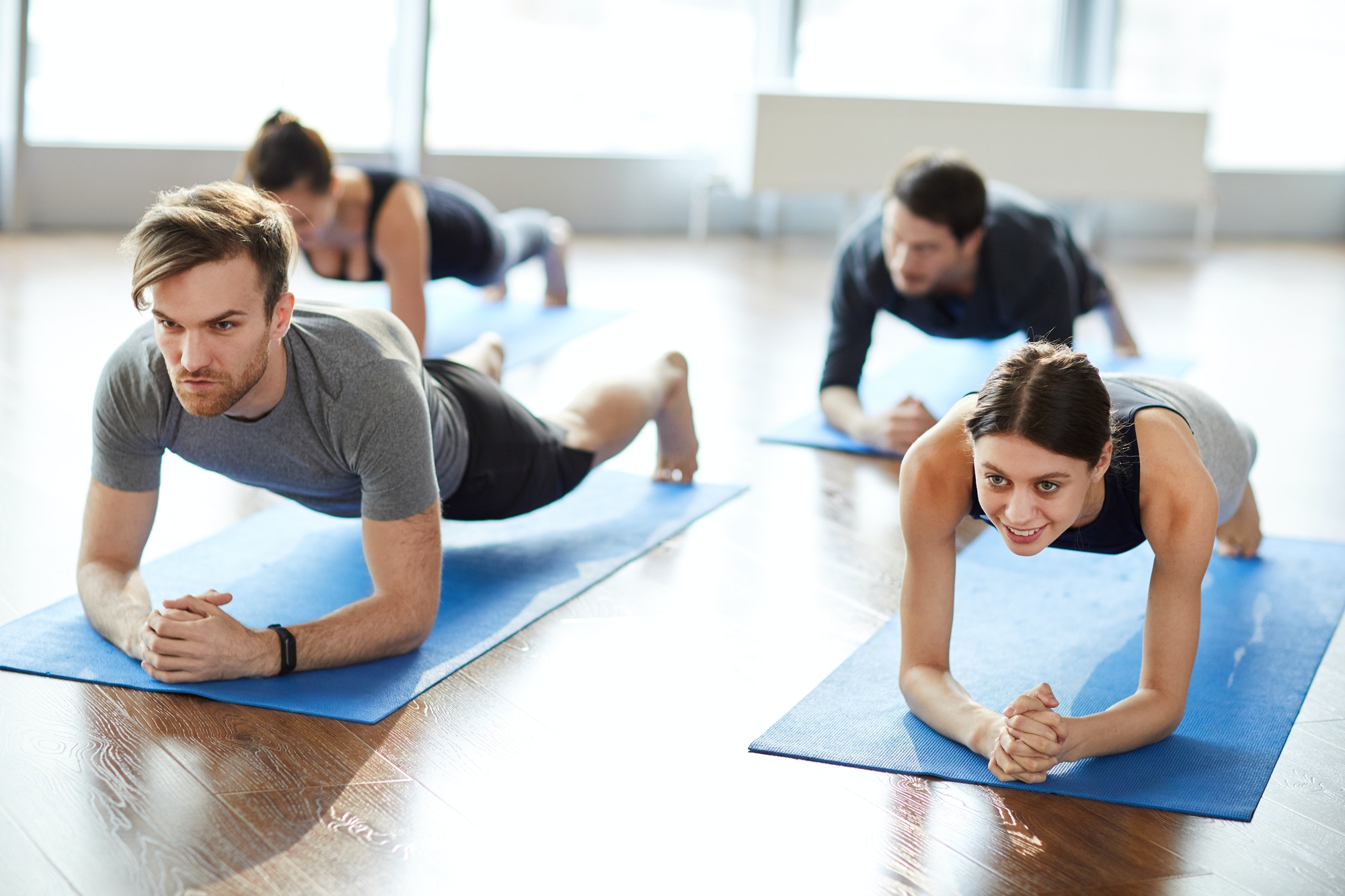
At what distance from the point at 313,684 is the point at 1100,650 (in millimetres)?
1134

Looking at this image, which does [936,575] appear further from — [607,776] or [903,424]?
[903,424]

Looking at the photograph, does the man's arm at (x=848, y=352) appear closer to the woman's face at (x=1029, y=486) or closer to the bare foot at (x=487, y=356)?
the bare foot at (x=487, y=356)

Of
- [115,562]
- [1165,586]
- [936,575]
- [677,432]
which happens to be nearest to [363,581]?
[115,562]

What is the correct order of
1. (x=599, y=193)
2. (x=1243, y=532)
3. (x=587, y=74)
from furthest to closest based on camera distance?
(x=599, y=193)
(x=587, y=74)
(x=1243, y=532)

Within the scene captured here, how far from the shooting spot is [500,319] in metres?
4.30

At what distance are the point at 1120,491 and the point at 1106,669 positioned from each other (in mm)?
398

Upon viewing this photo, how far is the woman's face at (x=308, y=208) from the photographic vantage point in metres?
2.93

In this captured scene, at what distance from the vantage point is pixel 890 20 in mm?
6953

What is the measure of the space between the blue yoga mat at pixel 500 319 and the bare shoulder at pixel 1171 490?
2278 mm

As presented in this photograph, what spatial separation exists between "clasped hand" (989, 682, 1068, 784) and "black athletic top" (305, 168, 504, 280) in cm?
224

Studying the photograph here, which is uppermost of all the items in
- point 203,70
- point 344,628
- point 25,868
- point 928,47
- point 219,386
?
point 928,47

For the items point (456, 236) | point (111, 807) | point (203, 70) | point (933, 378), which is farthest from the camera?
point (203, 70)

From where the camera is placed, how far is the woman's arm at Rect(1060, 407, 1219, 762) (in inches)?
65.4

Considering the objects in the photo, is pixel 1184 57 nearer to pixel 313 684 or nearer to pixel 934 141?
pixel 934 141
